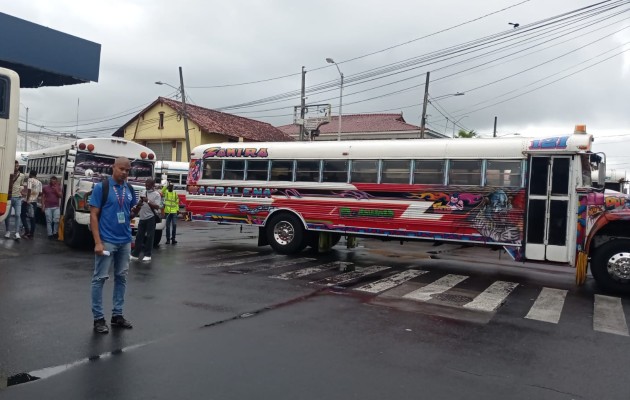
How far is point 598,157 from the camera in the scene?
33.7 feet

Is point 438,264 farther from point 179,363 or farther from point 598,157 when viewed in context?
point 179,363

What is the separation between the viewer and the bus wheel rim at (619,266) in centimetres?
932

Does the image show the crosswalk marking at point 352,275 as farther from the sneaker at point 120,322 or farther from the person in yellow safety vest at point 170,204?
the person in yellow safety vest at point 170,204

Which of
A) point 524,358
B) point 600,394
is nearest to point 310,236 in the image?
point 524,358

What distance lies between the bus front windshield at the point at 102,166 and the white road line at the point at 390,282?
781 cm

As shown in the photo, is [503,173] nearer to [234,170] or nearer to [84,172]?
[234,170]

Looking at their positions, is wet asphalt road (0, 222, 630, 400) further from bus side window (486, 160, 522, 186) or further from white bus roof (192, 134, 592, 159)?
white bus roof (192, 134, 592, 159)

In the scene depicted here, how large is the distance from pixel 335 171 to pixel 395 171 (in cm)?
156

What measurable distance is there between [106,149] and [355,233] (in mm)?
6915

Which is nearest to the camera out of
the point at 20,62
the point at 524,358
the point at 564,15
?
the point at 524,358

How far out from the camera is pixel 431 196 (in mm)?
11445

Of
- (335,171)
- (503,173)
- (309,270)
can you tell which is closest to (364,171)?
(335,171)

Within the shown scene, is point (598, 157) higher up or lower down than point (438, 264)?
higher up

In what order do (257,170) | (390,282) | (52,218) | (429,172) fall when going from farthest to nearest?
(257,170) < (52,218) < (429,172) < (390,282)
